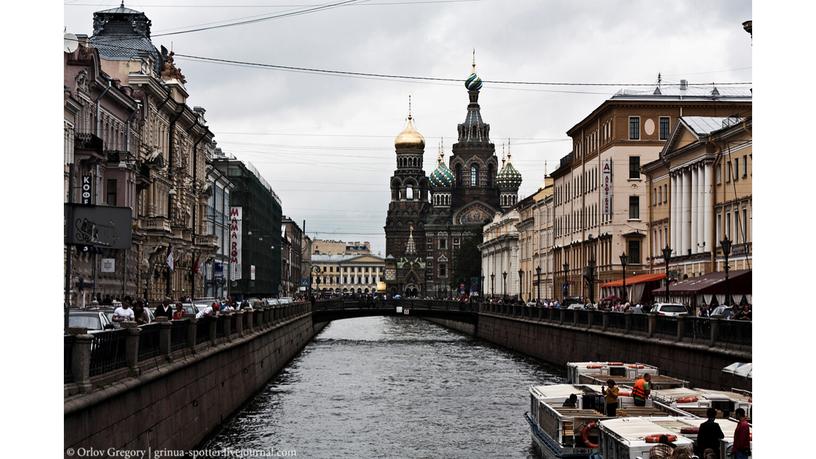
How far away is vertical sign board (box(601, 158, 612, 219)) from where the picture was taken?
8862 cm

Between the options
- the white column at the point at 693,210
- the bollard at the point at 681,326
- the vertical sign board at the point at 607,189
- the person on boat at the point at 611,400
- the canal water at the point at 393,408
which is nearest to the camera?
the person on boat at the point at 611,400

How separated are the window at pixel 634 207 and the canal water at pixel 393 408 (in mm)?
20770

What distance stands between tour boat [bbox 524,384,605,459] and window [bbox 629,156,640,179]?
201 ft

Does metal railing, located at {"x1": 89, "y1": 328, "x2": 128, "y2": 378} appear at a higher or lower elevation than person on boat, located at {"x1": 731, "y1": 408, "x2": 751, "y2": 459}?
higher

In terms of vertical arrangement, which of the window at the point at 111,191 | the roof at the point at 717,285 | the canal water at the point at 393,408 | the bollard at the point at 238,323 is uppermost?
the window at the point at 111,191

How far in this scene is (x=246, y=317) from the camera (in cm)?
4800

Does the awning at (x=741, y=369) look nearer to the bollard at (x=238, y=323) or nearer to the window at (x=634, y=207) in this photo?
the bollard at (x=238, y=323)

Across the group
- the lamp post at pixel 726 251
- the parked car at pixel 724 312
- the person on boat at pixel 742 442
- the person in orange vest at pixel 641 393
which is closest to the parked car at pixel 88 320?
the person in orange vest at pixel 641 393

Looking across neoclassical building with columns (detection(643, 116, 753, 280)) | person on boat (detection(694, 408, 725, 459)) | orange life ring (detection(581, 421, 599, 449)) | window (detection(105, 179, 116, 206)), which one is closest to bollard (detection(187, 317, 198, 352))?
orange life ring (detection(581, 421, 599, 449))

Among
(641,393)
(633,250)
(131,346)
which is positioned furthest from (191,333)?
(633,250)

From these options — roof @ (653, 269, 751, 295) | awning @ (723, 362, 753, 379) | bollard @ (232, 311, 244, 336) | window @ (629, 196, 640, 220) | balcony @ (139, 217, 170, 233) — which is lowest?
awning @ (723, 362, 753, 379)

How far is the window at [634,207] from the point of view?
8994 cm

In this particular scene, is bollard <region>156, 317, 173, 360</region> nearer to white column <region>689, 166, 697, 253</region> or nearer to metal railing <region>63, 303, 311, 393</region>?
metal railing <region>63, 303, 311, 393</region>
